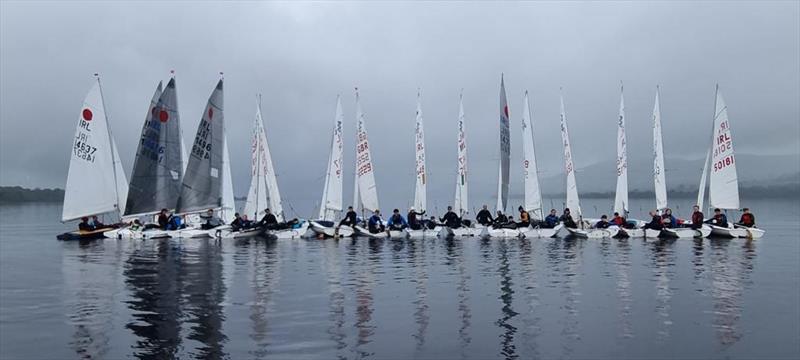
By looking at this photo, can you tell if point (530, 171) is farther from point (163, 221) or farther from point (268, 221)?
point (163, 221)

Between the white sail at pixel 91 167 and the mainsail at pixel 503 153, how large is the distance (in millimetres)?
25973

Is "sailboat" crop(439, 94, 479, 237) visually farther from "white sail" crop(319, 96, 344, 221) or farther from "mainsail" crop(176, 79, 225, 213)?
"mainsail" crop(176, 79, 225, 213)

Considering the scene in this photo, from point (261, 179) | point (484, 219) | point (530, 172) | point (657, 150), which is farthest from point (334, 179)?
point (657, 150)

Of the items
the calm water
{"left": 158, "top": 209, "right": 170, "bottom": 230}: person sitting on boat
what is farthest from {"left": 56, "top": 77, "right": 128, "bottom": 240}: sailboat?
the calm water

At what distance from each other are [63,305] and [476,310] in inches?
365

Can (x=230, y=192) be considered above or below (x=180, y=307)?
above

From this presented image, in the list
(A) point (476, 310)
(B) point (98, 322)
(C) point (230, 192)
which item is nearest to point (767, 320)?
(A) point (476, 310)

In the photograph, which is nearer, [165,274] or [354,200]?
[165,274]

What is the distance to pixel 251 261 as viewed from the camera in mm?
23750

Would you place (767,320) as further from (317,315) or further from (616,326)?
(317,315)

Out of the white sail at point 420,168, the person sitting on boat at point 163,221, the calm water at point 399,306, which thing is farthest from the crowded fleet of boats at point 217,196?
the calm water at point 399,306

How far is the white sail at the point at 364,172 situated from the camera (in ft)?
142

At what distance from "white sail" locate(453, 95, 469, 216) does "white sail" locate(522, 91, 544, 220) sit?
4401 millimetres

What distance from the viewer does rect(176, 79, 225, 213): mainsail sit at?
38.3 meters
